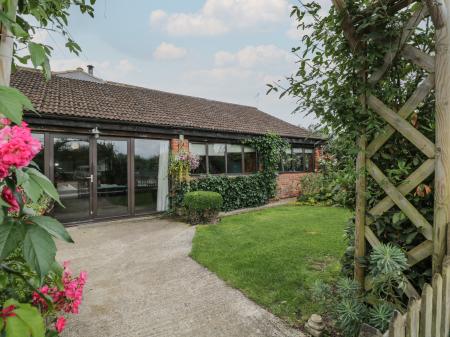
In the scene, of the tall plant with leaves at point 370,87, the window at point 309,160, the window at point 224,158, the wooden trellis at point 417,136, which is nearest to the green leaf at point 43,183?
the tall plant with leaves at point 370,87

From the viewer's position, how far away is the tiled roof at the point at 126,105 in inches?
301

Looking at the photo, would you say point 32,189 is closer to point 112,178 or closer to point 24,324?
point 24,324

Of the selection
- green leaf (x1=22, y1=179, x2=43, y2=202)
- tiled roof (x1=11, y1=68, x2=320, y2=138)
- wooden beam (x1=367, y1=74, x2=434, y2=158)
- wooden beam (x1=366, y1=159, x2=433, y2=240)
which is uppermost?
tiled roof (x1=11, y1=68, x2=320, y2=138)

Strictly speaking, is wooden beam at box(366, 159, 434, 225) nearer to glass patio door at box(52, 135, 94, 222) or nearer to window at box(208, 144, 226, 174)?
glass patio door at box(52, 135, 94, 222)

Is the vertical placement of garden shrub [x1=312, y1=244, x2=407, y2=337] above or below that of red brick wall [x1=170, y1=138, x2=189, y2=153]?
below

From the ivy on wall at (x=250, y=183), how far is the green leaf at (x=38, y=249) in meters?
7.75

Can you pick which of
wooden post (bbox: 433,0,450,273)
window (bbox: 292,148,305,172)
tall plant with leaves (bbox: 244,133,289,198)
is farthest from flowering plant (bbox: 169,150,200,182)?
wooden post (bbox: 433,0,450,273)

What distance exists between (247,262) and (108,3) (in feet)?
12.7

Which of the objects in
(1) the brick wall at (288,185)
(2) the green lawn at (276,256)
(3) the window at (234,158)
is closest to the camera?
(2) the green lawn at (276,256)

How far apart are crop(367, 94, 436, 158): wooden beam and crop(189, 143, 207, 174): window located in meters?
7.66

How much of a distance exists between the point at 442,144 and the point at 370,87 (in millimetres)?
694

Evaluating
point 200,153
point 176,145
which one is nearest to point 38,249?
point 176,145

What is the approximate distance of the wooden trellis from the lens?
1877 mm

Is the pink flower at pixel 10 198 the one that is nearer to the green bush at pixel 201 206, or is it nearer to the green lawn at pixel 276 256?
the green lawn at pixel 276 256
